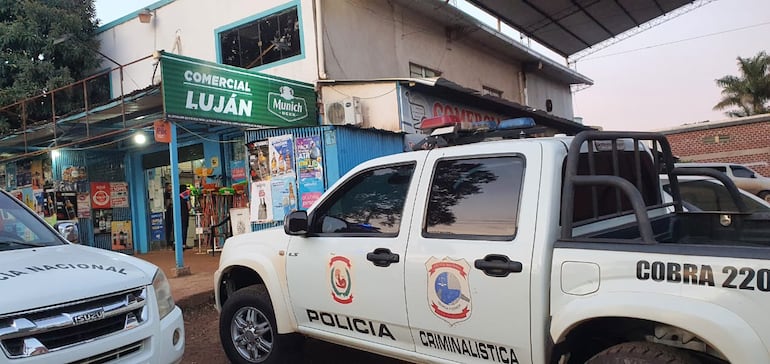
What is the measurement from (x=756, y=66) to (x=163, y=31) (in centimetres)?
3263

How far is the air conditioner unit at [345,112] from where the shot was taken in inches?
424

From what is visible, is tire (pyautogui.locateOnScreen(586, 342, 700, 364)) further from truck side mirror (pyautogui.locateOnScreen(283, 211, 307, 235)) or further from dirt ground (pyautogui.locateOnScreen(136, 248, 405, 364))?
dirt ground (pyautogui.locateOnScreen(136, 248, 405, 364))

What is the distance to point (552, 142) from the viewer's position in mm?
2877

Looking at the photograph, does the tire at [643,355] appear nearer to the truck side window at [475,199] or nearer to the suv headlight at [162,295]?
the truck side window at [475,199]

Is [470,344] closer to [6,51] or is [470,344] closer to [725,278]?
[725,278]

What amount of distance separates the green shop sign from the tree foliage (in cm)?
652

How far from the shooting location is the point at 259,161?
975 cm

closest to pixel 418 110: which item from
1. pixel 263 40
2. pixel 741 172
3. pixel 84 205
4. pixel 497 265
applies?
pixel 263 40

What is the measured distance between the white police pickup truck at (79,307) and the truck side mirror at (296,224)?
3.08ft

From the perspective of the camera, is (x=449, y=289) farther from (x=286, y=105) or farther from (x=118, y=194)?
(x=118, y=194)

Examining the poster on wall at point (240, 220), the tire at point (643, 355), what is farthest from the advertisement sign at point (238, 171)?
the tire at point (643, 355)

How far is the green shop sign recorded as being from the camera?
809cm

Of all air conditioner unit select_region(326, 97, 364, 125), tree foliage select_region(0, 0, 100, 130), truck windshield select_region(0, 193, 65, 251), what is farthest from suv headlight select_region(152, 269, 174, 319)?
tree foliage select_region(0, 0, 100, 130)

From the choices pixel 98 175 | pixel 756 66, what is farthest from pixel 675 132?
pixel 98 175
